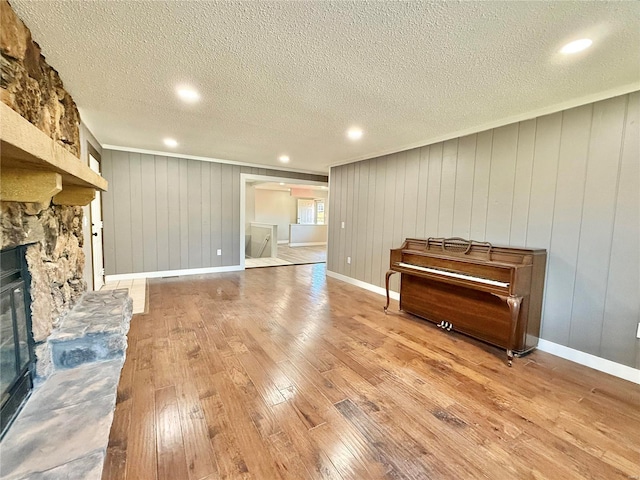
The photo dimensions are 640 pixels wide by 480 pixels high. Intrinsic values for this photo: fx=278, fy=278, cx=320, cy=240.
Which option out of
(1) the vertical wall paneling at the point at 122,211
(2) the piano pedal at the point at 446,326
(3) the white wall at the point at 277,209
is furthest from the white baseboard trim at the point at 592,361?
(3) the white wall at the point at 277,209

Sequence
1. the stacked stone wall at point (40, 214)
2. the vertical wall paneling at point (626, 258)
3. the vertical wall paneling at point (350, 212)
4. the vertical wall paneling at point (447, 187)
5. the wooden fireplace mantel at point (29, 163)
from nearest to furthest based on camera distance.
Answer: the wooden fireplace mantel at point (29, 163), the stacked stone wall at point (40, 214), the vertical wall paneling at point (626, 258), the vertical wall paneling at point (447, 187), the vertical wall paneling at point (350, 212)

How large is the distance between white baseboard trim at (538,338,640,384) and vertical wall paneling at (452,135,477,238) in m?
1.27

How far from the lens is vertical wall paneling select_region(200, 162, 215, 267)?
5234 millimetres

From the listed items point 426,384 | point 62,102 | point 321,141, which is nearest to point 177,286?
point 62,102

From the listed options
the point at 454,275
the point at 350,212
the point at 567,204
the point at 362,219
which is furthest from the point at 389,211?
the point at 567,204

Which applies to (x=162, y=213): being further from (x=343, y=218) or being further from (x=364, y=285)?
(x=364, y=285)

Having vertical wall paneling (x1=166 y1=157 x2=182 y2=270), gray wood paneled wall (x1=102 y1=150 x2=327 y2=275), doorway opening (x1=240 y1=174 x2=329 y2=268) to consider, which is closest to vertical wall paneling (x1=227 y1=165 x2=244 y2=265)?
gray wood paneled wall (x1=102 y1=150 x2=327 y2=275)

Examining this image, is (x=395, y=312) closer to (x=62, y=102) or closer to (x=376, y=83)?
(x=376, y=83)

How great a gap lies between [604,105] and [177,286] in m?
5.35

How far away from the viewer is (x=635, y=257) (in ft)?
6.84

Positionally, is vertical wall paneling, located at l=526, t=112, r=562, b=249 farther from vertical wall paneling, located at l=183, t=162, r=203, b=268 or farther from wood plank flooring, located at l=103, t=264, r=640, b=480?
vertical wall paneling, located at l=183, t=162, r=203, b=268

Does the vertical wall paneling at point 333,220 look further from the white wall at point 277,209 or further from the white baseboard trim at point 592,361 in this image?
the white wall at point 277,209

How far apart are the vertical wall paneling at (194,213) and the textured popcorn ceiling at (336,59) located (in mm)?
2067

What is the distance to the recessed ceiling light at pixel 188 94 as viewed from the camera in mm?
2262
